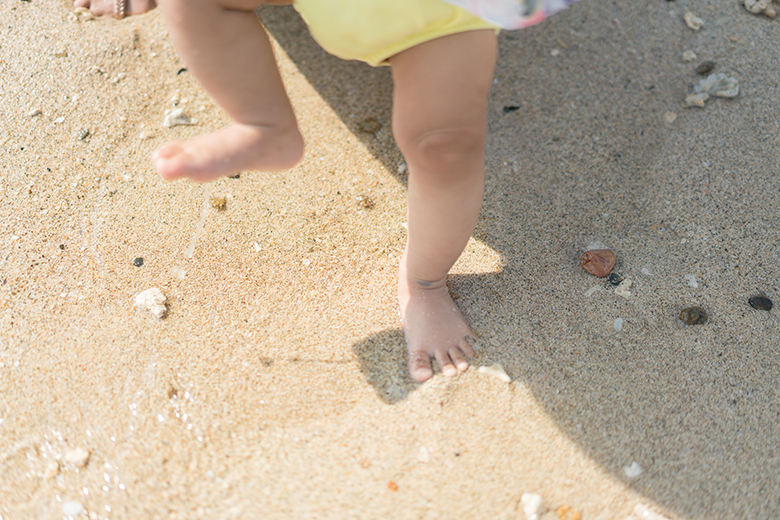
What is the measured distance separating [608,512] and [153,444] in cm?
100

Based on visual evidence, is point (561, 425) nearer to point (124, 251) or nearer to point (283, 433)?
point (283, 433)

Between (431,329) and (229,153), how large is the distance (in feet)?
2.16

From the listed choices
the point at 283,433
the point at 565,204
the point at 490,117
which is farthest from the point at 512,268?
the point at 283,433

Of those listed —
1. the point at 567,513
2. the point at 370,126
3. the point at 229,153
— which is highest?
the point at 229,153

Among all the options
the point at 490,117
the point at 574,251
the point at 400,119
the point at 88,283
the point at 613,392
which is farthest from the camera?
the point at 490,117

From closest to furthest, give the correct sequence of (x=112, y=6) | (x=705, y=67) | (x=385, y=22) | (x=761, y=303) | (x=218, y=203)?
(x=385, y=22)
(x=761, y=303)
(x=218, y=203)
(x=705, y=67)
(x=112, y=6)

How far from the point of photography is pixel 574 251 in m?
1.61

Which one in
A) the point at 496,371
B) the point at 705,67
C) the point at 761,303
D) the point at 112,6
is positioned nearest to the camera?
the point at 496,371

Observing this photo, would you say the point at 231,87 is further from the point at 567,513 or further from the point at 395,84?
the point at 567,513

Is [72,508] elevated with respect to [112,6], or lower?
lower

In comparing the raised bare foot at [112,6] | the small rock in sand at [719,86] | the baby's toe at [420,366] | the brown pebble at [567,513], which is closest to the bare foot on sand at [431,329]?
the baby's toe at [420,366]

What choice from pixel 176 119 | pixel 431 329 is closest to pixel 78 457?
pixel 431 329

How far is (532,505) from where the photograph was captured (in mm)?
1166

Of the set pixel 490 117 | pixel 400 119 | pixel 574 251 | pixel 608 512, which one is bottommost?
pixel 608 512
